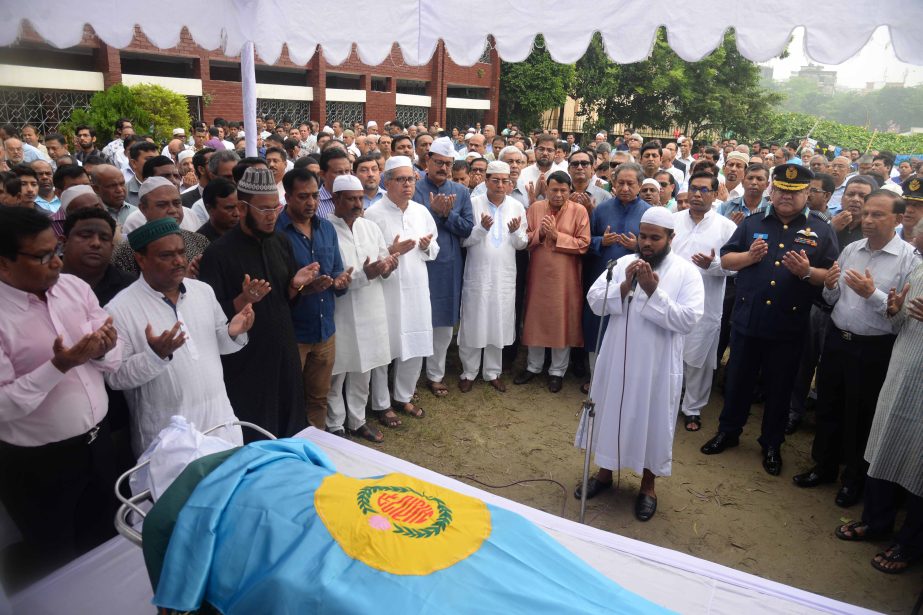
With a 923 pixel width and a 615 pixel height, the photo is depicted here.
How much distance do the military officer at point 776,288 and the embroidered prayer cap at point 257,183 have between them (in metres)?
3.27

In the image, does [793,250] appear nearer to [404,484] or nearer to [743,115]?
[404,484]

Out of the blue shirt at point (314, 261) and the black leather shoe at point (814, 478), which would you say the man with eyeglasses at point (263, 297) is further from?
the black leather shoe at point (814, 478)

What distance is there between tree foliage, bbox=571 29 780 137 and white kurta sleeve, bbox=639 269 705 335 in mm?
25537

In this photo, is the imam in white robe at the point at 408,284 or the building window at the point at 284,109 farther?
the building window at the point at 284,109

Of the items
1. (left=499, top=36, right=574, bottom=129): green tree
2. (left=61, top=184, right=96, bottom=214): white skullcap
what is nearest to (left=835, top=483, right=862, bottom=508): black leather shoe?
(left=61, top=184, right=96, bottom=214): white skullcap

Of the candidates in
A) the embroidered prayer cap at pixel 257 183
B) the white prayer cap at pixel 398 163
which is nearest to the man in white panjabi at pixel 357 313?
the white prayer cap at pixel 398 163

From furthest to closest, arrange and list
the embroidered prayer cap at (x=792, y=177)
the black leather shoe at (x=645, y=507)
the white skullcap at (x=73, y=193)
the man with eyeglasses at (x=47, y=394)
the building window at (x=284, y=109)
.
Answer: the building window at (x=284, y=109), the embroidered prayer cap at (x=792, y=177), the black leather shoe at (x=645, y=507), the white skullcap at (x=73, y=193), the man with eyeglasses at (x=47, y=394)

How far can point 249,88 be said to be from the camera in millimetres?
5539

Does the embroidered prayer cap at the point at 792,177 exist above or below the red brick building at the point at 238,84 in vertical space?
below

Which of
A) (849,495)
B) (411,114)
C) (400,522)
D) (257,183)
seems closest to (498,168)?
(257,183)

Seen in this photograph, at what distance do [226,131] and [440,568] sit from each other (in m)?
15.8

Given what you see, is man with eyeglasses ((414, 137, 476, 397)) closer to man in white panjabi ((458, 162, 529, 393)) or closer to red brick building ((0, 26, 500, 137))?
man in white panjabi ((458, 162, 529, 393))

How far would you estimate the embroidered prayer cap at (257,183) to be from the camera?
140 inches

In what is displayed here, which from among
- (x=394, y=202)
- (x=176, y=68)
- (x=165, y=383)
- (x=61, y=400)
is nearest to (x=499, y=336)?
(x=394, y=202)
